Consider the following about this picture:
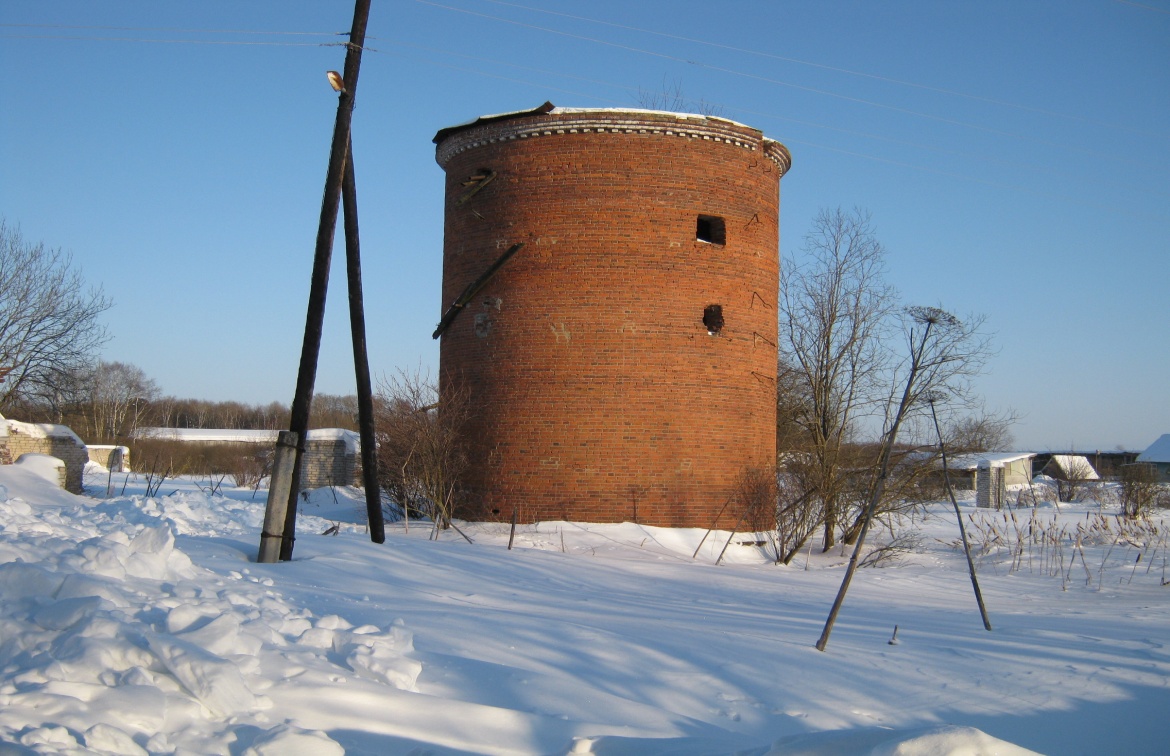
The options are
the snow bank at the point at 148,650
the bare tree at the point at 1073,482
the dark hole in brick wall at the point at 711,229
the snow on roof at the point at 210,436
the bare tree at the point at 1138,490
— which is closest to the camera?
the snow bank at the point at 148,650

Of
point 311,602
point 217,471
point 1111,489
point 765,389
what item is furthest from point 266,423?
point 311,602

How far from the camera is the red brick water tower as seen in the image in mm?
16203

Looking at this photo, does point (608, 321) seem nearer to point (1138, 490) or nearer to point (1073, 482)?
point (1138, 490)

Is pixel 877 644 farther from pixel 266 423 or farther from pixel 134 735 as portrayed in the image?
pixel 266 423

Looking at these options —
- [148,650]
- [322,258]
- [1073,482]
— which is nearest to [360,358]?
[322,258]

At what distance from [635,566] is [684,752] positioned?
9238 millimetres

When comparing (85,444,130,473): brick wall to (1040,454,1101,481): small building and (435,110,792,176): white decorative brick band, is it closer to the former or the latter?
(435,110,792,176): white decorative brick band

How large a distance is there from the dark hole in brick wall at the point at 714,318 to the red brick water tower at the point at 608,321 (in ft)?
0.09

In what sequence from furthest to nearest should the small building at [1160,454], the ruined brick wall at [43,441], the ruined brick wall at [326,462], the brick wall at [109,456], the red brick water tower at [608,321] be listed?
the small building at [1160,454] < the brick wall at [109,456] < the ruined brick wall at [326,462] < the ruined brick wall at [43,441] < the red brick water tower at [608,321]

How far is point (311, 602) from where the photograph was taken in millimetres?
6875

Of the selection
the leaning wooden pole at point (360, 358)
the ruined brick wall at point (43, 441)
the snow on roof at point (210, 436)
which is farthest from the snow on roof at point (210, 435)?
the leaning wooden pole at point (360, 358)

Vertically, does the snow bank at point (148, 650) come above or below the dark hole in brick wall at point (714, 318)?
below

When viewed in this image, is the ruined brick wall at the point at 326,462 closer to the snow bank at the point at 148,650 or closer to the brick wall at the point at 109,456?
the brick wall at the point at 109,456

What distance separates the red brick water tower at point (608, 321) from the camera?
53.2 ft
